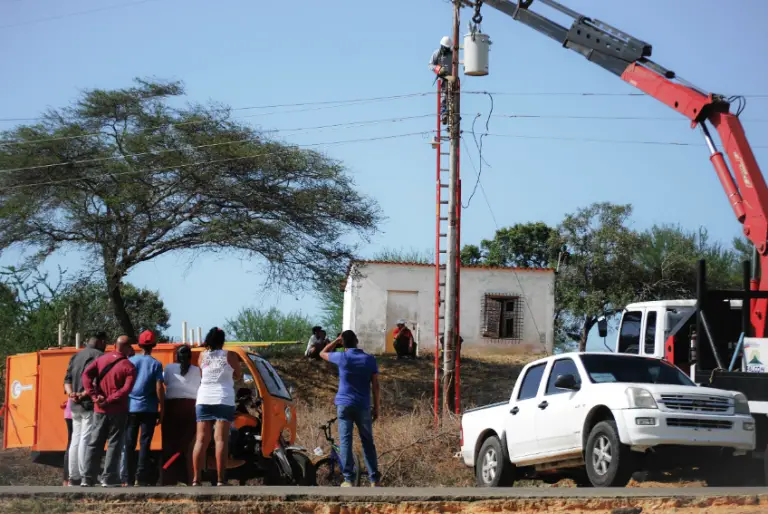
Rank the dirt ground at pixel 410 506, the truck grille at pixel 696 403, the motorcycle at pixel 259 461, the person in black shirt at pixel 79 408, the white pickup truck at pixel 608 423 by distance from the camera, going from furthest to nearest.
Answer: the motorcycle at pixel 259 461 → the person in black shirt at pixel 79 408 → the truck grille at pixel 696 403 → the white pickup truck at pixel 608 423 → the dirt ground at pixel 410 506

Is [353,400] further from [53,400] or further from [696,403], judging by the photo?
[53,400]

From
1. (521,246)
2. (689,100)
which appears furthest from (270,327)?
(689,100)

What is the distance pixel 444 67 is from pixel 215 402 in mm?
14872

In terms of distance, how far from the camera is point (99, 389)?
A: 44.6 ft

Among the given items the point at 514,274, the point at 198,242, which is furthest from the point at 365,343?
the point at 198,242

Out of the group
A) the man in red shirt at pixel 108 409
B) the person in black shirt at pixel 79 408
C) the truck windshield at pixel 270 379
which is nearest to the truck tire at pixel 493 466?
the truck windshield at pixel 270 379

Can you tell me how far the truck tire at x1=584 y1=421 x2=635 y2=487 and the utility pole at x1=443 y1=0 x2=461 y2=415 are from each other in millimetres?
12044

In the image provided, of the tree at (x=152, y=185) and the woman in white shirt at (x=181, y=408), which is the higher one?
the tree at (x=152, y=185)

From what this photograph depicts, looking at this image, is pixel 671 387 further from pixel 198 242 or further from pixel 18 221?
pixel 18 221

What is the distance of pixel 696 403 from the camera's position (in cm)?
1331

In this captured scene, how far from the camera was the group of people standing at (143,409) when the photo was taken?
1334cm

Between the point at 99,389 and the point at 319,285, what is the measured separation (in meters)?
21.4

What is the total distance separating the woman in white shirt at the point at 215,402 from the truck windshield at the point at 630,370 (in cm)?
445

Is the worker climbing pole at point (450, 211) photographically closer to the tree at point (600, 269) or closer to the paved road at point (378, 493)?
the paved road at point (378, 493)
